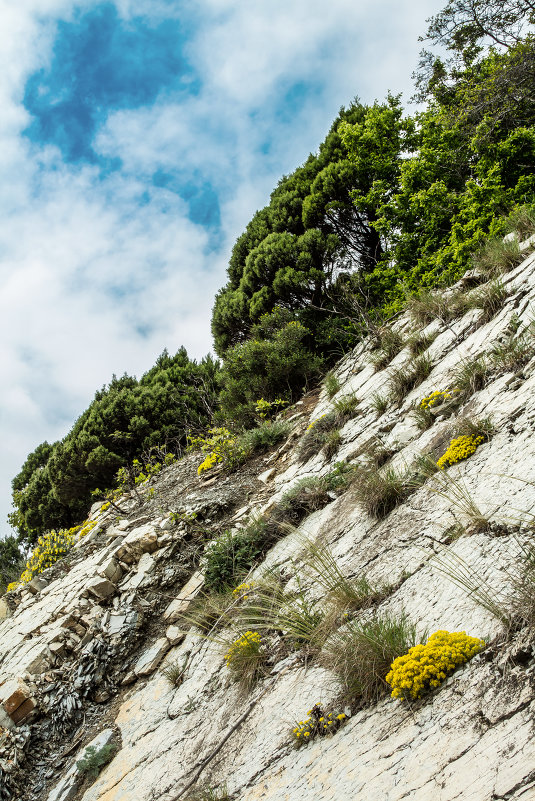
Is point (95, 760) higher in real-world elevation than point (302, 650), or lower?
higher

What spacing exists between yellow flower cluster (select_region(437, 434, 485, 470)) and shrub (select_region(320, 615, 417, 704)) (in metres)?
1.59

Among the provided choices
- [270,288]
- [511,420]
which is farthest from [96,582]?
[270,288]

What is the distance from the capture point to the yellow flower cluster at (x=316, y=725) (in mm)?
2688

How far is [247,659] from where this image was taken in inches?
149

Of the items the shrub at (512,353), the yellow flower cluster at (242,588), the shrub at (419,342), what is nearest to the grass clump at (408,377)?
the shrub at (419,342)

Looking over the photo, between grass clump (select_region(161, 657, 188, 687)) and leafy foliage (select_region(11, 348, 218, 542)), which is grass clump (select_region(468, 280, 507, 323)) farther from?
leafy foliage (select_region(11, 348, 218, 542))

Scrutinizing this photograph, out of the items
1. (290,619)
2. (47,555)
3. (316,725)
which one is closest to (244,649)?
(290,619)

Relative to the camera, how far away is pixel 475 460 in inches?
150

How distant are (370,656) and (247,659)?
4.79 ft

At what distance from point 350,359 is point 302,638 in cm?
684

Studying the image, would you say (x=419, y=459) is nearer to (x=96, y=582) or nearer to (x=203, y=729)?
(x=203, y=729)

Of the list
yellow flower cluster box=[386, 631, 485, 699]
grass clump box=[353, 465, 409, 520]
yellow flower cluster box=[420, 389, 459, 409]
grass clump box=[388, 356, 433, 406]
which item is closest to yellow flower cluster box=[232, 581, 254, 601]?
grass clump box=[353, 465, 409, 520]

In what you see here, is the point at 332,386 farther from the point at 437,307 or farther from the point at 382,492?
the point at 382,492

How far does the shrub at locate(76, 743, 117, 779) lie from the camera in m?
4.21
